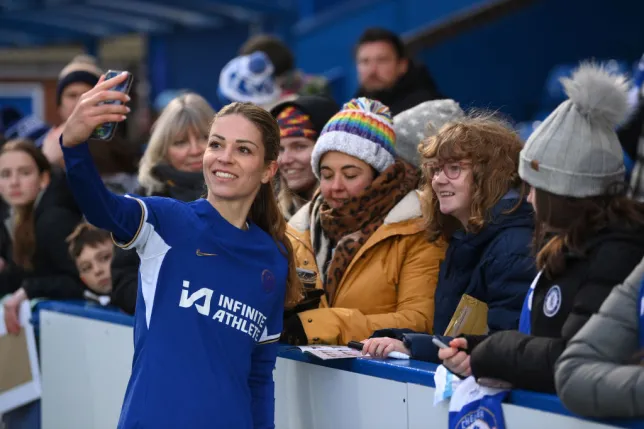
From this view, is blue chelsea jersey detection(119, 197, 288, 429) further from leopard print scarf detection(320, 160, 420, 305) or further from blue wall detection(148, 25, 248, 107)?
blue wall detection(148, 25, 248, 107)

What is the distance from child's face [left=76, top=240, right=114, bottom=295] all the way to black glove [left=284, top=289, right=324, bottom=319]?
1991mm

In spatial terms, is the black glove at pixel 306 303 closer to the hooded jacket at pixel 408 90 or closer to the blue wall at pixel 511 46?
the hooded jacket at pixel 408 90

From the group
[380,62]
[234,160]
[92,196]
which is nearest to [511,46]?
[380,62]

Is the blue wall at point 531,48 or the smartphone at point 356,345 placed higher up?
the blue wall at point 531,48

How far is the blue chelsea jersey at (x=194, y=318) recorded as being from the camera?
391 centimetres

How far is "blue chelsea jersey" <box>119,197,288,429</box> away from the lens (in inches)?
154

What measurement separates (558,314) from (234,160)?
4.44 ft

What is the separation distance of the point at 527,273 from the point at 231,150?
3.96 ft

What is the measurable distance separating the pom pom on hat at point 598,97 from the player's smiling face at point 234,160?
1.24m

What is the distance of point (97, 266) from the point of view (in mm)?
6508

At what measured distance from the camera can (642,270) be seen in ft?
10.4

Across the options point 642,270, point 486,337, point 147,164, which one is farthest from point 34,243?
point 642,270

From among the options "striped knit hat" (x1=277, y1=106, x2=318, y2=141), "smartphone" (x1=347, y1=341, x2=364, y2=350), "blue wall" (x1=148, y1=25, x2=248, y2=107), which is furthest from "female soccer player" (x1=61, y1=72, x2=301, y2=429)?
"blue wall" (x1=148, y1=25, x2=248, y2=107)

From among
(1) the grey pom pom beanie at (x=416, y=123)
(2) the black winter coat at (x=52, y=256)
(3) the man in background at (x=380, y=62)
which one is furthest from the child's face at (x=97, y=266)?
(3) the man in background at (x=380, y=62)
